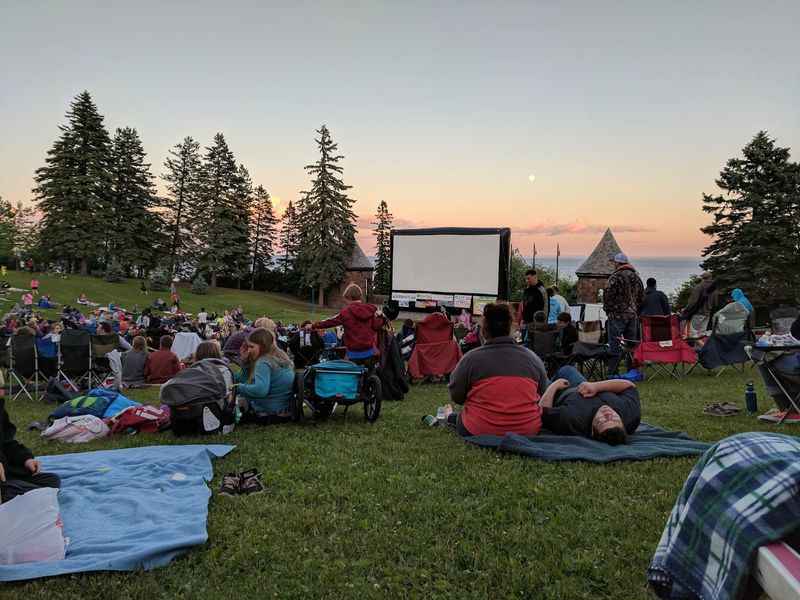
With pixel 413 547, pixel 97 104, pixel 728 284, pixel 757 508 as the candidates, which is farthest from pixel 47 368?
pixel 97 104

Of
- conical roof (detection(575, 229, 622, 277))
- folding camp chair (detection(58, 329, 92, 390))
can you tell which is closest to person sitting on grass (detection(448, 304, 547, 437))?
folding camp chair (detection(58, 329, 92, 390))

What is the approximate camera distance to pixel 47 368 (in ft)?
29.6

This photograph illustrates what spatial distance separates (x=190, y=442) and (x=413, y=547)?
325 centimetres

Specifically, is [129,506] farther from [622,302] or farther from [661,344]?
[661,344]

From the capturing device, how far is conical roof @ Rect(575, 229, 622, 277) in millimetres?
34375

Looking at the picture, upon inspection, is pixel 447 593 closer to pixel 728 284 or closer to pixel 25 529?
pixel 25 529

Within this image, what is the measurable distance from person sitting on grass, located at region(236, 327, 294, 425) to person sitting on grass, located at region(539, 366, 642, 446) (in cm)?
280

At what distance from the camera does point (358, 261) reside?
44.8m

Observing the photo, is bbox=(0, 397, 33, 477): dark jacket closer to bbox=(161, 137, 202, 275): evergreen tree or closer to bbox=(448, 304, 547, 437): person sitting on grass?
bbox=(448, 304, 547, 437): person sitting on grass

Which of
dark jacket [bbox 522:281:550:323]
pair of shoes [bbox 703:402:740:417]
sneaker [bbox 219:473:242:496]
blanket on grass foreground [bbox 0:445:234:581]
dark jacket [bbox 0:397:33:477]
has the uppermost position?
dark jacket [bbox 522:281:550:323]

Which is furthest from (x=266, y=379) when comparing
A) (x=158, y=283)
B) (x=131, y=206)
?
(x=131, y=206)

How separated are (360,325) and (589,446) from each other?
3.43 meters

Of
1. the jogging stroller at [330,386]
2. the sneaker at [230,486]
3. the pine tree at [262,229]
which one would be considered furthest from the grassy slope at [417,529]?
the pine tree at [262,229]

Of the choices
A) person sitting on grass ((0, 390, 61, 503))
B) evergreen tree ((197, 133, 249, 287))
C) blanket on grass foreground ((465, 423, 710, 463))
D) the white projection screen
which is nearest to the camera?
person sitting on grass ((0, 390, 61, 503))
